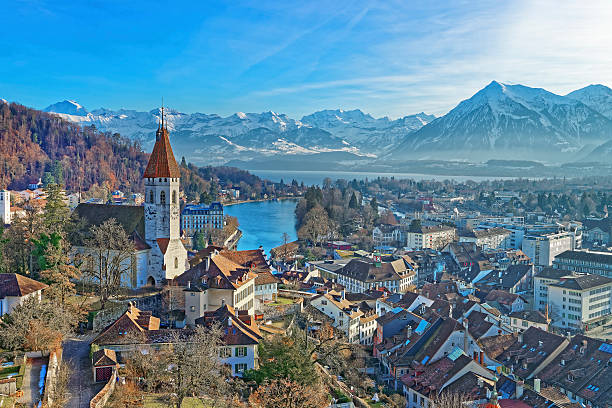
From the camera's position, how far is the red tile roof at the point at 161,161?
28.2 metres

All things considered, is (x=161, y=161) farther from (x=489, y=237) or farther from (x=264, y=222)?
(x=264, y=222)

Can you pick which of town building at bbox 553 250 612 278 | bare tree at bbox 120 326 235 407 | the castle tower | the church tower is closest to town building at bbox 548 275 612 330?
town building at bbox 553 250 612 278

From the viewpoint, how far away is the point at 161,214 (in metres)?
28.1

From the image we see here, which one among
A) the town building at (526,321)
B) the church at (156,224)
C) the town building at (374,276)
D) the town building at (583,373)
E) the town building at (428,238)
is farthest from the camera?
the town building at (428,238)

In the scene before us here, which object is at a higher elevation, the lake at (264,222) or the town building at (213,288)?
the town building at (213,288)

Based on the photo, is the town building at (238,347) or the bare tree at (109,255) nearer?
the town building at (238,347)

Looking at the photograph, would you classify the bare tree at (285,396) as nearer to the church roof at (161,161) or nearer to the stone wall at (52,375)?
the stone wall at (52,375)

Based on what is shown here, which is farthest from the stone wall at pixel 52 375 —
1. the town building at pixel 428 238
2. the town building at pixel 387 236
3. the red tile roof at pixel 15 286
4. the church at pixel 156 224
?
the town building at pixel 387 236

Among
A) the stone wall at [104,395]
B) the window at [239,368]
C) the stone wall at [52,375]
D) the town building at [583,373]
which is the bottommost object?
the town building at [583,373]

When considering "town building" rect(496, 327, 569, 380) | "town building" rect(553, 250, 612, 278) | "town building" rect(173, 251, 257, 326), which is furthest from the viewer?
"town building" rect(553, 250, 612, 278)

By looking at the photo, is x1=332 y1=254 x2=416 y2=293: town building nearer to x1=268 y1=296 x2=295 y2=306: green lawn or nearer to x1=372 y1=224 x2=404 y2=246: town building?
x1=268 y1=296 x2=295 y2=306: green lawn

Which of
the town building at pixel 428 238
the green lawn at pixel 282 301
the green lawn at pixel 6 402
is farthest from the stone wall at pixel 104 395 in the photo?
the town building at pixel 428 238

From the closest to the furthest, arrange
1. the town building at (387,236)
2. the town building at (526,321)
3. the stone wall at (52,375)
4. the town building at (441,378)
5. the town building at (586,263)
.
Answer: the stone wall at (52,375)
the town building at (441,378)
the town building at (526,321)
the town building at (586,263)
the town building at (387,236)

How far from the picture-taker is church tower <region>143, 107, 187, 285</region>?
28.0 m
